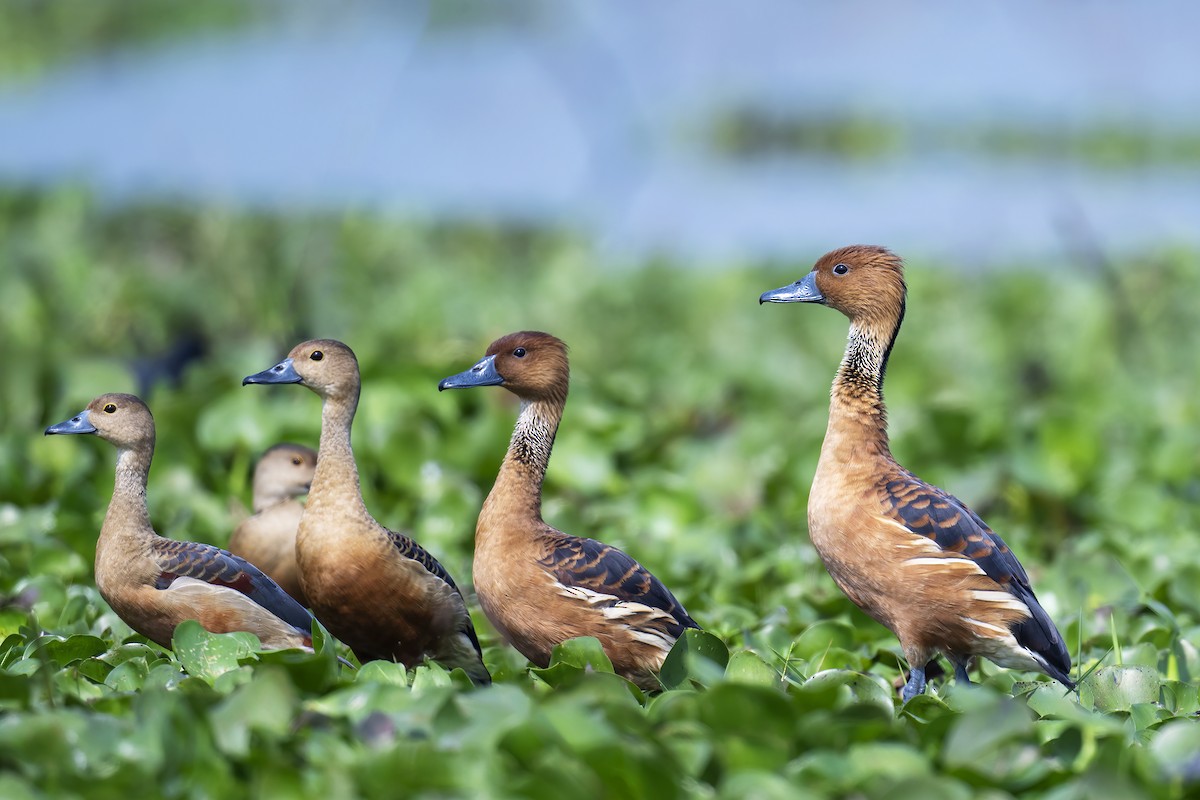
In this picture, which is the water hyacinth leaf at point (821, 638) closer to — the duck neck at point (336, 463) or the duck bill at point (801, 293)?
the duck bill at point (801, 293)

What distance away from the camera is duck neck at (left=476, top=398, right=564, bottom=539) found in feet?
11.2

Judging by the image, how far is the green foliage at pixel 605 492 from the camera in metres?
2.52

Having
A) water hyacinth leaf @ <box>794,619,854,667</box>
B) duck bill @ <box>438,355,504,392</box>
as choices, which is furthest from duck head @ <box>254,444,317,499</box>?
water hyacinth leaf @ <box>794,619,854,667</box>

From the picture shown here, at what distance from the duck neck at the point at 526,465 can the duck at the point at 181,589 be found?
51cm

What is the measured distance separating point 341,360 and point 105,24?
42.8 feet

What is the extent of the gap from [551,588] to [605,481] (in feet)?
8.01

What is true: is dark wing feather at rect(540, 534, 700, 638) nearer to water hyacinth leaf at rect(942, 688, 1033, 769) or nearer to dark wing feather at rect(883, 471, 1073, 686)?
dark wing feather at rect(883, 471, 1073, 686)

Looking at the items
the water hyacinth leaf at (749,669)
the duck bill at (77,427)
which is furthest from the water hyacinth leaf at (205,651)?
the water hyacinth leaf at (749,669)

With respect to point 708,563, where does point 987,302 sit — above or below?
A: above

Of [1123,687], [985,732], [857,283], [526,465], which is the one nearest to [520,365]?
[526,465]

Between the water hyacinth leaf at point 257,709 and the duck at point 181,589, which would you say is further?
the duck at point 181,589

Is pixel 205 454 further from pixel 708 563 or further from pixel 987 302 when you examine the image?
pixel 987 302

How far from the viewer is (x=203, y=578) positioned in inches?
129

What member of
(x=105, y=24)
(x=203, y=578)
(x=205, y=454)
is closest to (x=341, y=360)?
(x=203, y=578)
